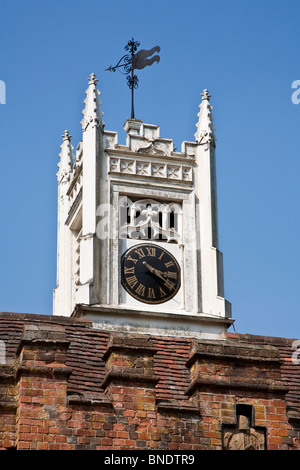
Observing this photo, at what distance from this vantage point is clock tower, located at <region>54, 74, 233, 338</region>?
30.4 meters

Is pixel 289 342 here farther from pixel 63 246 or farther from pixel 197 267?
pixel 63 246

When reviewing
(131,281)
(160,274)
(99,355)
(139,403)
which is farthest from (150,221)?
(139,403)

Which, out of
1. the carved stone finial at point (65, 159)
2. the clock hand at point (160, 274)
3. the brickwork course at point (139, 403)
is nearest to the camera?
the brickwork course at point (139, 403)

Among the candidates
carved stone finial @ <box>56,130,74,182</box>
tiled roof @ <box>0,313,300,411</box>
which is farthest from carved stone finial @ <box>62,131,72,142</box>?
tiled roof @ <box>0,313,300,411</box>

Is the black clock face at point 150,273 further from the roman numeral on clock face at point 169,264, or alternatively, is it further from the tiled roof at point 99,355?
the tiled roof at point 99,355

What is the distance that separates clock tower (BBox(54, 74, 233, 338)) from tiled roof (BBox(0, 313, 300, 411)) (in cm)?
281

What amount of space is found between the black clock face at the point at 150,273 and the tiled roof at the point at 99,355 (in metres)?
3.66

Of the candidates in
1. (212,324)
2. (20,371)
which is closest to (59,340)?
(20,371)

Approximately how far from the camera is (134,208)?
1266 inches

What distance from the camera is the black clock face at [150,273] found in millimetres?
30969

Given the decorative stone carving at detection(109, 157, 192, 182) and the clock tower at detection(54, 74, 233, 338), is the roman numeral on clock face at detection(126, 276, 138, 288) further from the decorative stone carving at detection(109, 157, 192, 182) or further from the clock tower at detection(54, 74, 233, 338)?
the decorative stone carving at detection(109, 157, 192, 182)

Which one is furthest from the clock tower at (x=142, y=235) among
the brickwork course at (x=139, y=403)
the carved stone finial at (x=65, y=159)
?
the brickwork course at (x=139, y=403)

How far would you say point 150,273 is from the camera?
103 feet

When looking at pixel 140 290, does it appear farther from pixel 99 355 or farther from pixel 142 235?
pixel 99 355
